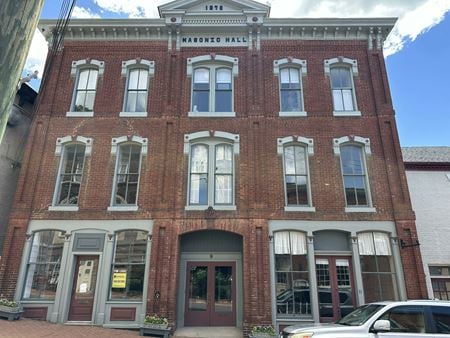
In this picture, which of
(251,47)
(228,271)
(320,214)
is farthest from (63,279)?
(251,47)

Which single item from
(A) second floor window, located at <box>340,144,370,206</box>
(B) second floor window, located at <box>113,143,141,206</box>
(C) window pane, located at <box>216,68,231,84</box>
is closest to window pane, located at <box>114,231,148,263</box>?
(B) second floor window, located at <box>113,143,141,206</box>

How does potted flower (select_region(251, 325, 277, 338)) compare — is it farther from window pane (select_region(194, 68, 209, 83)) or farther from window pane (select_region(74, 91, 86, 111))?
window pane (select_region(74, 91, 86, 111))

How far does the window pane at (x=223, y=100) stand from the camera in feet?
45.9

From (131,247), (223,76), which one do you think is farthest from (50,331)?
(223,76)

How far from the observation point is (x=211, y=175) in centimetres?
1291

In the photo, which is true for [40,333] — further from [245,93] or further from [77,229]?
[245,93]

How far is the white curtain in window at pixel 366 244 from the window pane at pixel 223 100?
23.8ft

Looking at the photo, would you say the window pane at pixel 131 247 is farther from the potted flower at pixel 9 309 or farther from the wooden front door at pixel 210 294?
the potted flower at pixel 9 309

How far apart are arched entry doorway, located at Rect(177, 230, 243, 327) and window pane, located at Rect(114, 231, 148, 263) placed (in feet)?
4.76

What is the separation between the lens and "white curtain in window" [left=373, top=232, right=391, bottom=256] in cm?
1201

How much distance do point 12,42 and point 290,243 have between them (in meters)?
11.7

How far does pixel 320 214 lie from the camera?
12289 mm

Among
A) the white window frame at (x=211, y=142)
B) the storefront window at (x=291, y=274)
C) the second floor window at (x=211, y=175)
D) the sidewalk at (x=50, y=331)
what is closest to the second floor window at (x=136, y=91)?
the white window frame at (x=211, y=142)

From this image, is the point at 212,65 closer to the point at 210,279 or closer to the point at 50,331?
the point at 210,279
